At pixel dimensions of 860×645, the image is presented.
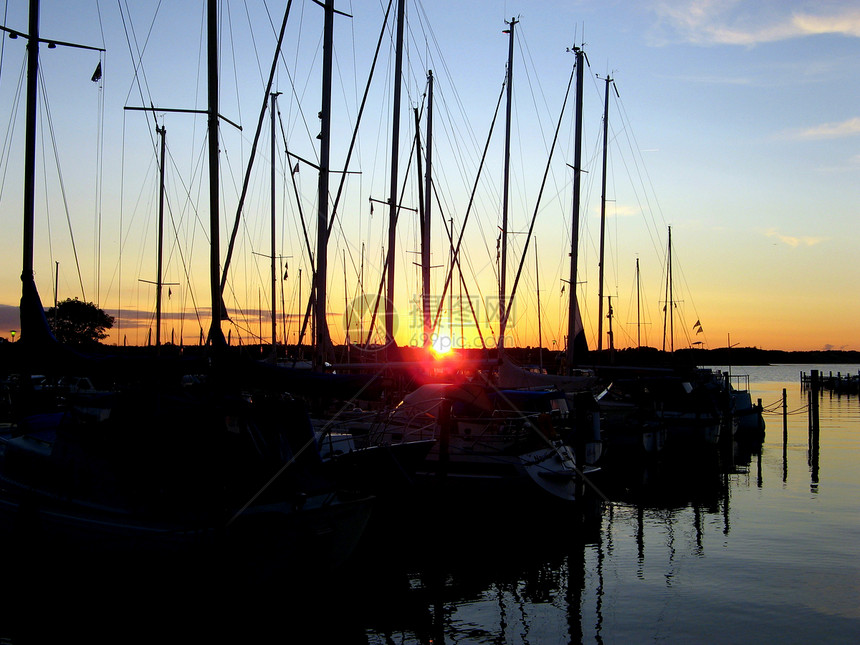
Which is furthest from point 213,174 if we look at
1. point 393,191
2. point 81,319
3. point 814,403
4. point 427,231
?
point 81,319

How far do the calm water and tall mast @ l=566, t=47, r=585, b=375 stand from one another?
1174 centimetres

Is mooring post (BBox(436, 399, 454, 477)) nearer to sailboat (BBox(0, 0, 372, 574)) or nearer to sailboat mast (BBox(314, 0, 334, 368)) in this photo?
sailboat (BBox(0, 0, 372, 574))

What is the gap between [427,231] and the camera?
3033 centimetres

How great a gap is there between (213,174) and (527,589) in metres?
9.96

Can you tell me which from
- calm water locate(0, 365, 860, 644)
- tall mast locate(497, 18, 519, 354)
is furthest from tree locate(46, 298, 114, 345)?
calm water locate(0, 365, 860, 644)

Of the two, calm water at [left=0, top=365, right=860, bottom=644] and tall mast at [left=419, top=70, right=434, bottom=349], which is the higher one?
tall mast at [left=419, top=70, right=434, bottom=349]

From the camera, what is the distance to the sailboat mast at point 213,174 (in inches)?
551

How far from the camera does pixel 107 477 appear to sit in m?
13.5

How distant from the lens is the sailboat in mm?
12812

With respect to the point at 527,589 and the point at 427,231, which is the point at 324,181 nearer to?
the point at 427,231

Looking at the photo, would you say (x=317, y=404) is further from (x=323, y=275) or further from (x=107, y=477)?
(x=107, y=477)

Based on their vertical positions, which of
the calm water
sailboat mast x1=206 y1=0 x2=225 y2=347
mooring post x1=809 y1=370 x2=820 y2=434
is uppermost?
sailboat mast x1=206 y1=0 x2=225 y2=347

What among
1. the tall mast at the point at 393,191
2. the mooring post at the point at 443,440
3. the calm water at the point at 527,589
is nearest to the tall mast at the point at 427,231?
the tall mast at the point at 393,191

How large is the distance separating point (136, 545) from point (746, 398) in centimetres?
4545
